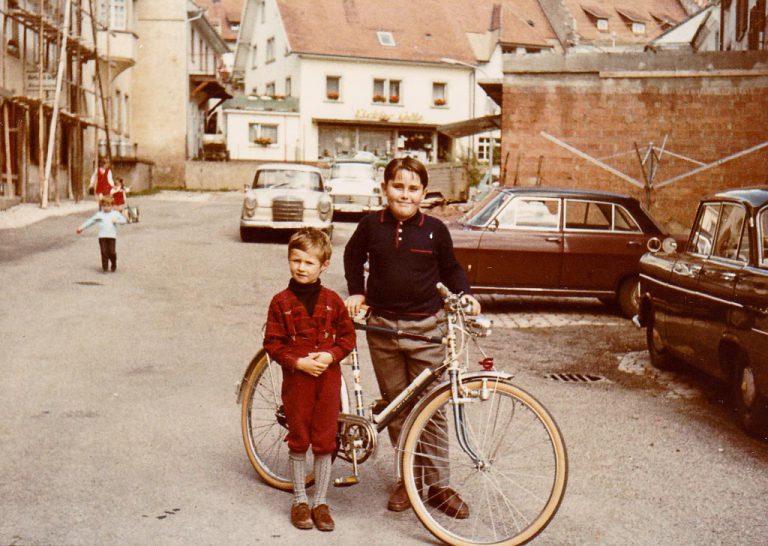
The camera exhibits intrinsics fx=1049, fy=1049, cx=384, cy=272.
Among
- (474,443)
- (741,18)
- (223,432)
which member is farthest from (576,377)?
(741,18)

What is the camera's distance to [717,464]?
6.14 m

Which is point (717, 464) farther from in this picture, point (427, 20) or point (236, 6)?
point (236, 6)

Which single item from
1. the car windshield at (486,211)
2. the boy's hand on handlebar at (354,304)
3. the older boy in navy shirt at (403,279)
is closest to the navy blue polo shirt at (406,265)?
the older boy in navy shirt at (403,279)

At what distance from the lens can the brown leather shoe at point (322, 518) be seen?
4.74 metres

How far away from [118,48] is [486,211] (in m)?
28.1

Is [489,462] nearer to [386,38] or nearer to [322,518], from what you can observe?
[322,518]

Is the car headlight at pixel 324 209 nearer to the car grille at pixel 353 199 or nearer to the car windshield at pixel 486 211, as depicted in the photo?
the car grille at pixel 353 199

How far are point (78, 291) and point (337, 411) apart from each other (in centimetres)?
906

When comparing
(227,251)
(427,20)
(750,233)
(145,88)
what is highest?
(427,20)

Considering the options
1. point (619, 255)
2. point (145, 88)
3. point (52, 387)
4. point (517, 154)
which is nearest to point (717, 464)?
point (52, 387)

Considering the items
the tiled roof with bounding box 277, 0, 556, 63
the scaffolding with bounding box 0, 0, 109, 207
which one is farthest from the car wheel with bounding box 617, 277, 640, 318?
the tiled roof with bounding box 277, 0, 556, 63

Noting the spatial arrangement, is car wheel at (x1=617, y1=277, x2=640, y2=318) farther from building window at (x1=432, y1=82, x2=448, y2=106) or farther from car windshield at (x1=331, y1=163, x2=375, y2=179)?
building window at (x1=432, y1=82, x2=448, y2=106)

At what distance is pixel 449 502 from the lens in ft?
15.9

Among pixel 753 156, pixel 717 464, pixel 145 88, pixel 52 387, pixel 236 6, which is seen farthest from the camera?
pixel 236 6
